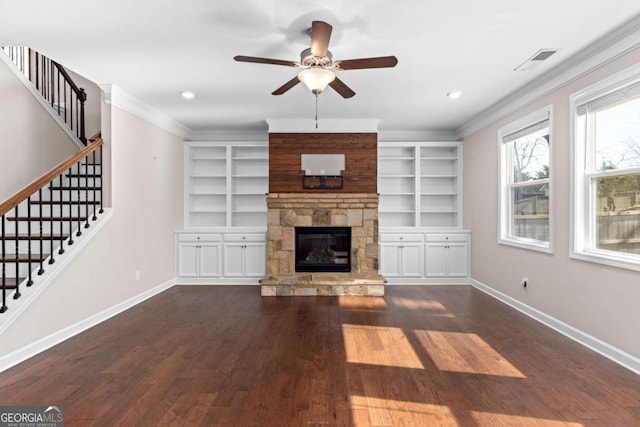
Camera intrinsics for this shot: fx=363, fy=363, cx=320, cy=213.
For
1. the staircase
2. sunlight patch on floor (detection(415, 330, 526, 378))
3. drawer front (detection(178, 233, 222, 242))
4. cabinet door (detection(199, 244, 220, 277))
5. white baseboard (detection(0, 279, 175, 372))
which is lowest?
sunlight patch on floor (detection(415, 330, 526, 378))

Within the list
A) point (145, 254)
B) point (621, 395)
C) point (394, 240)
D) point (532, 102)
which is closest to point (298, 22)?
point (532, 102)

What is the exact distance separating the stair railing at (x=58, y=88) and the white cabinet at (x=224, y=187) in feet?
5.66

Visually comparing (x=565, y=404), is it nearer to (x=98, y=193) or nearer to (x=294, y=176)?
(x=294, y=176)

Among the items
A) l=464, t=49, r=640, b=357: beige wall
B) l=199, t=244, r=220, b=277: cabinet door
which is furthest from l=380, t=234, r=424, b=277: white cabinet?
l=199, t=244, r=220, b=277: cabinet door

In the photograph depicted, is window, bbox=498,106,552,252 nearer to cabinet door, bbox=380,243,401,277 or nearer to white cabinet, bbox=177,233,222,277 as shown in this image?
cabinet door, bbox=380,243,401,277

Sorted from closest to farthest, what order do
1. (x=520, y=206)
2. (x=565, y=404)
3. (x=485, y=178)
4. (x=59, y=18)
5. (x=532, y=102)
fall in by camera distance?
(x=565, y=404), (x=59, y=18), (x=532, y=102), (x=520, y=206), (x=485, y=178)

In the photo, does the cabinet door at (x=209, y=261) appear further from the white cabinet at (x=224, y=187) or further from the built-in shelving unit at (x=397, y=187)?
the built-in shelving unit at (x=397, y=187)

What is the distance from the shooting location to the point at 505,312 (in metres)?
4.39

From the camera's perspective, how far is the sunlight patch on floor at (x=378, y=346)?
2945 mm

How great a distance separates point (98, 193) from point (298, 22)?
11.7 feet

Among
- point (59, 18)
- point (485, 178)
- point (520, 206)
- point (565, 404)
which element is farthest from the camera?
point (485, 178)

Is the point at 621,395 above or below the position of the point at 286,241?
below

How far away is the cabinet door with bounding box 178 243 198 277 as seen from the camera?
609 centimetres

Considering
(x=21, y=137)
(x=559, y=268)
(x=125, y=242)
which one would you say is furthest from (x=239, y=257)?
(x=559, y=268)
